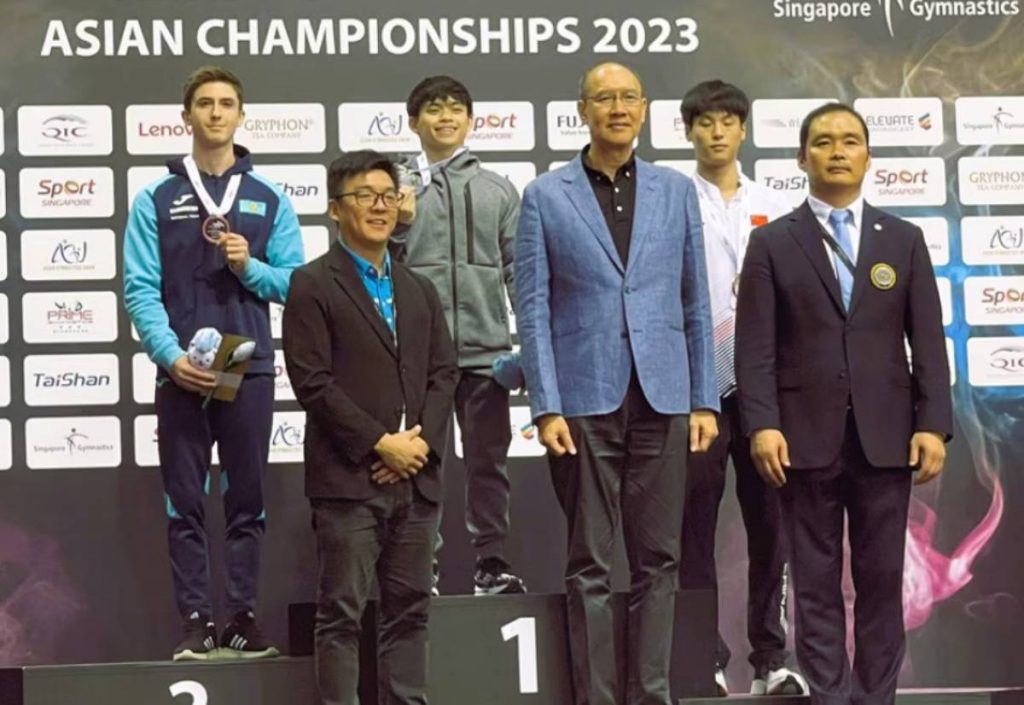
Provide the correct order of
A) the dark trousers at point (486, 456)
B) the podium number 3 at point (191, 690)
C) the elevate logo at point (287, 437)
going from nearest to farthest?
the podium number 3 at point (191, 690)
the dark trousers at point (486, 456)
the elevate logo at point (287, 437)

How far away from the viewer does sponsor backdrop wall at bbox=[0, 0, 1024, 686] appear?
224 inches

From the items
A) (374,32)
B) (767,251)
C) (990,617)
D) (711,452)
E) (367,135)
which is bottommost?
(990,617)

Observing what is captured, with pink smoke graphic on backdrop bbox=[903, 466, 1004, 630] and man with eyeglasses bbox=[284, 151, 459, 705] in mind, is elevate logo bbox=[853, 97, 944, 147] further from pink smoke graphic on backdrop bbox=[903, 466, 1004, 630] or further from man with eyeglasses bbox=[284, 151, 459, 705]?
man with eyeglasses bbox=[284, 151, 459, 705]

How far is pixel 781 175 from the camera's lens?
234 inches

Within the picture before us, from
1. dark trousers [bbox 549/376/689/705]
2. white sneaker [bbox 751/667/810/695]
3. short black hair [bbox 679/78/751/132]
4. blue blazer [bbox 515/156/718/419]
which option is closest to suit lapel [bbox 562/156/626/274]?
blue blazer [bbox 515/156/718/419]

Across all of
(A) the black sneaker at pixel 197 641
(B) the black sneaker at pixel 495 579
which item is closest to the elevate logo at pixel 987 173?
(B) the black sneaker at pixel 495 579

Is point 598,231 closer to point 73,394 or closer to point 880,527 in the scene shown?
Answer: point 880,527

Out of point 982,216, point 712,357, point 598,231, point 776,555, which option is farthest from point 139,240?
point 982,216

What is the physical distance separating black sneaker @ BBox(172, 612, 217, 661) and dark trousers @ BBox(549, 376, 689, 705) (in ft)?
3.56

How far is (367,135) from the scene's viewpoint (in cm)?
582

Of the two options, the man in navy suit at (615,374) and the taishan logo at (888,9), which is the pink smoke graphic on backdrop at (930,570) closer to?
the taishan logo at (888,9)

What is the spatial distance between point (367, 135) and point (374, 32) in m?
0.38

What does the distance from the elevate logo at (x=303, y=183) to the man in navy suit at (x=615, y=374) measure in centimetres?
172

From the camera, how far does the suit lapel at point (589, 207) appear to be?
4191 mm
